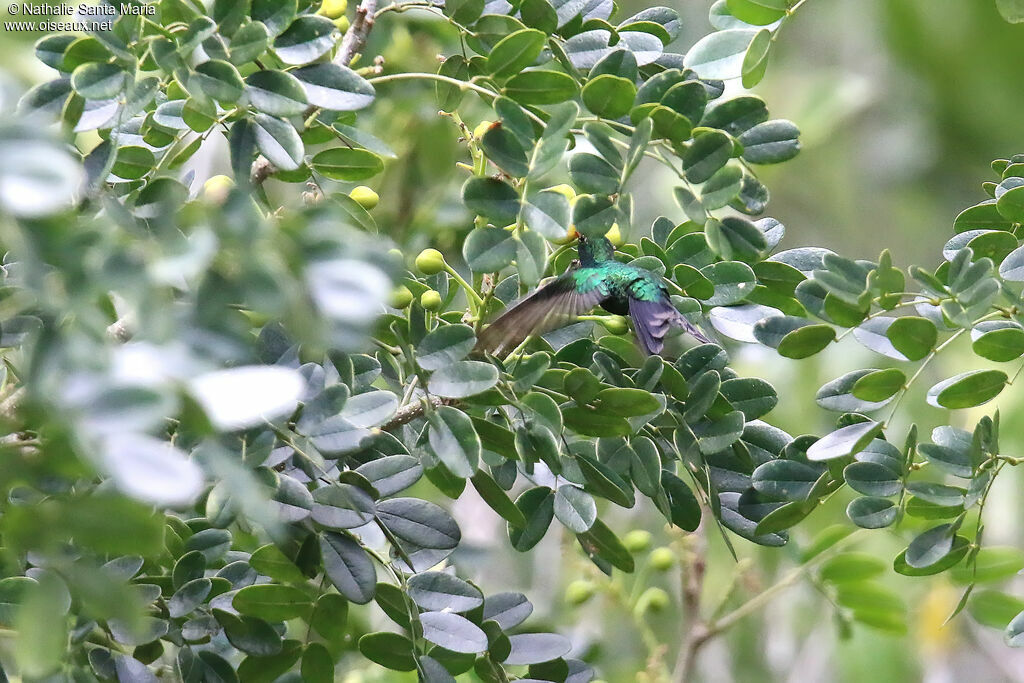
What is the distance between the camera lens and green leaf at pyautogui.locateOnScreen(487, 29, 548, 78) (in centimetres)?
93

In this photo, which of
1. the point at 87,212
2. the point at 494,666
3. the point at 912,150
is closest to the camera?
the point at 87,212

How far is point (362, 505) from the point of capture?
0.85m

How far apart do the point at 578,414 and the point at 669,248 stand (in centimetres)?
20

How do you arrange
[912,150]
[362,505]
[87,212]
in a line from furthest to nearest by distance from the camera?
[912,150]
[362,505]
[87,212]

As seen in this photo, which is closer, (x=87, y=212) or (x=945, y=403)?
(x=87, y=212)

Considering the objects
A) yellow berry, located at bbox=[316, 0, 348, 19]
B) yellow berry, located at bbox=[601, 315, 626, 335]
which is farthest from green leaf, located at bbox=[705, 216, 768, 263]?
yellow berry, located at bbox=[316, 0, 348, 19]

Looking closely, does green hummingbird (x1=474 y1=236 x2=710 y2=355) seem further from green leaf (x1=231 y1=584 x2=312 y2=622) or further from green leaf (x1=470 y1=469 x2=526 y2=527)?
green leaf (x1=231 y1=584 x2=312 y2=622)

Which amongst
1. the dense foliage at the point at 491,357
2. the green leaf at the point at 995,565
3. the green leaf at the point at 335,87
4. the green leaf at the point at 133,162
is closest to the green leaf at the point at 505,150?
the dense foliage at the point at 491,357

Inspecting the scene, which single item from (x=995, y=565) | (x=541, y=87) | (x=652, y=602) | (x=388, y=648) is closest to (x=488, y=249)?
(x=541, y=87)

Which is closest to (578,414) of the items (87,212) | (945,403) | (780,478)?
(780,478)

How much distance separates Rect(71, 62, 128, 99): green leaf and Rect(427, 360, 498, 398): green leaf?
1.09ft

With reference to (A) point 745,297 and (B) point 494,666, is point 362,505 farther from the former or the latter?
(A) point 745,297

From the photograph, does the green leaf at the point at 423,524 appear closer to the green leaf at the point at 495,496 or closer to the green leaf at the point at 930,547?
the green leaf at the point at 495,496

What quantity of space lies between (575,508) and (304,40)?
46 cm
